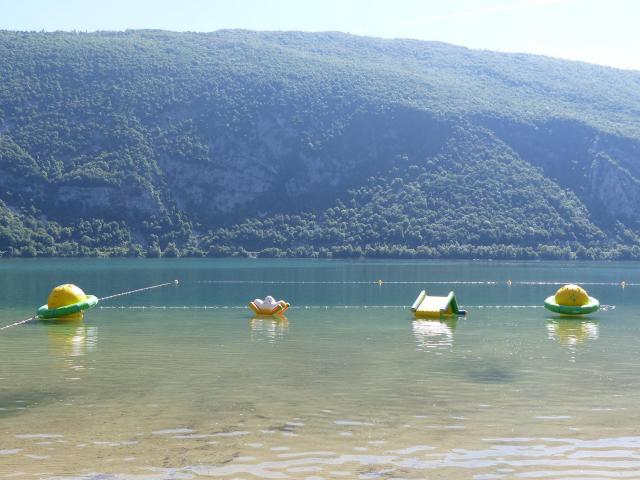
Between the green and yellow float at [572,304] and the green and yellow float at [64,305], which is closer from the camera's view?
the green and yellow float at [64,305]

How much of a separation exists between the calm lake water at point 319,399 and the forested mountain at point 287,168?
119 m

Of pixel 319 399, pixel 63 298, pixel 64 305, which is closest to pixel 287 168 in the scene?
pixel 63 298

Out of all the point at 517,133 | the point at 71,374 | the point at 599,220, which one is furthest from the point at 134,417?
the point at 517,133

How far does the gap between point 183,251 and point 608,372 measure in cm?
13741

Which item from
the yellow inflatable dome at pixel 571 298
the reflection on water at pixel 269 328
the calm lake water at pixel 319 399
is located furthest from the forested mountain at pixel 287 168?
the calm lake water at pixel 319 399

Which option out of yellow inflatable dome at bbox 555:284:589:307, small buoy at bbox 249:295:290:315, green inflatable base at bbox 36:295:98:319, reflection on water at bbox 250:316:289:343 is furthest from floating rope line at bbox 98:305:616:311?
green inflatable base at bbox 36:295:98:319

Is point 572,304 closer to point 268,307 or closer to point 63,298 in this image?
point 268,307

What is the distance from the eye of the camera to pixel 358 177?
17738 centimetres

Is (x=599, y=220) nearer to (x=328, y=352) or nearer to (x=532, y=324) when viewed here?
(x=532, y=324)

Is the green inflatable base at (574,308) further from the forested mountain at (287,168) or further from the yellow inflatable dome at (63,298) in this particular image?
the forested mountain at (287,168)

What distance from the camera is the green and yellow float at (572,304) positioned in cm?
4019

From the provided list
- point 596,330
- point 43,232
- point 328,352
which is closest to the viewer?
point 328,352

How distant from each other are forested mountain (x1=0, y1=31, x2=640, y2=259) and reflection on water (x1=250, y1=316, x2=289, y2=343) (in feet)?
373

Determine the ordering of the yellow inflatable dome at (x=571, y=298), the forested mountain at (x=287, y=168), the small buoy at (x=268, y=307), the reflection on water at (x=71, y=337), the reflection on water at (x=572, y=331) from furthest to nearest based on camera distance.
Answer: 1. the forested mountain at (x=287, y=168)
2. the yellow inflatable dome at (x=571, y=298)
3. the small buoy at (x=268, y=307)
4. the reflection on water at (x=572, y=331)
5. the reflection on water at (x=71, y=337)
